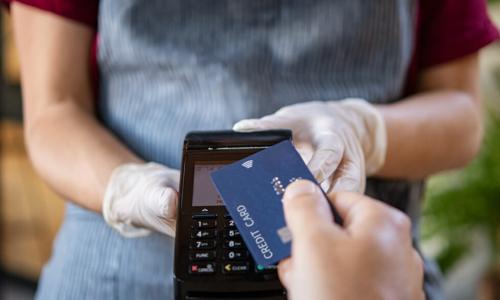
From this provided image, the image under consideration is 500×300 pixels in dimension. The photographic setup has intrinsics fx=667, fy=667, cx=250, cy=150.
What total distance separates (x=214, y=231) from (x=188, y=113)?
216 mm

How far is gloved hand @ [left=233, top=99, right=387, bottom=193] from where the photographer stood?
0.50 m

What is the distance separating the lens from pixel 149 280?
24.7 inches

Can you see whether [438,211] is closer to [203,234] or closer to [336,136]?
[336,136]

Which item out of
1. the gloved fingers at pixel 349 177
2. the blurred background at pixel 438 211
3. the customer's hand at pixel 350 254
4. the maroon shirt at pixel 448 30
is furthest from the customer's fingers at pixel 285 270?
the blurred background at pixel 438 211

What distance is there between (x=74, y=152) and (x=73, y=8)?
14 centimetres

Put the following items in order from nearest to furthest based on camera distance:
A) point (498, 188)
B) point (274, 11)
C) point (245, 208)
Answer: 1. point (245, 208)
2. point (274, 11)
3. point (498, 188)

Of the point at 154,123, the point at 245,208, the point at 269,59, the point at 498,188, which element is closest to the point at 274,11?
the point at 269,59

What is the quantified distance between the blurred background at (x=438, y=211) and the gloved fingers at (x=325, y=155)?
0.79 m

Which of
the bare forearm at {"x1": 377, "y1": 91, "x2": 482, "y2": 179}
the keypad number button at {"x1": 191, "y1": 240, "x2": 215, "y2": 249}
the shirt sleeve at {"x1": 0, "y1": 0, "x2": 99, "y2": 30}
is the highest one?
the shirt sleeve at {"x1": 0, "y1": 0, "x2": 99, "y2": 30}

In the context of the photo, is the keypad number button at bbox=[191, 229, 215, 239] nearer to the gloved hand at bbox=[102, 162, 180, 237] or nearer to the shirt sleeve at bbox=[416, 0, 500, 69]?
the gloved hand at bbox=[102, 162, 180, 237]

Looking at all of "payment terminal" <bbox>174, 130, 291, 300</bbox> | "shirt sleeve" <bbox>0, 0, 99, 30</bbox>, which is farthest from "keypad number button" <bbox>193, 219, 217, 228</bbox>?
"shirt sleeve" <bbox>0, 0, 99, 30</bbox>

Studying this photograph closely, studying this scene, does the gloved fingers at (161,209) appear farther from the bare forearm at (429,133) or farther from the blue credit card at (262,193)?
the bare forearm at (429,133)

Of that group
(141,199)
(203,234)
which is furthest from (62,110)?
(203,234)

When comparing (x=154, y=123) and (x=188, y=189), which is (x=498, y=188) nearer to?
(x=154, y=123)
